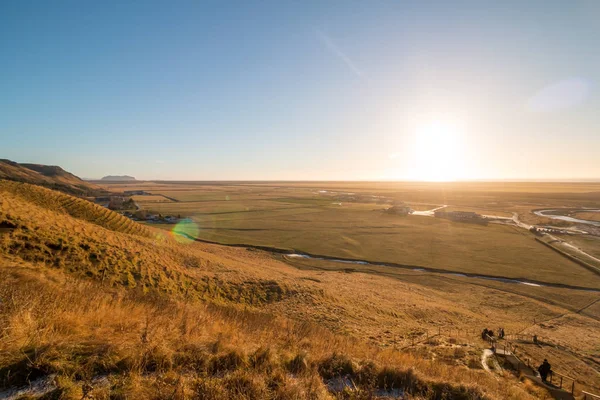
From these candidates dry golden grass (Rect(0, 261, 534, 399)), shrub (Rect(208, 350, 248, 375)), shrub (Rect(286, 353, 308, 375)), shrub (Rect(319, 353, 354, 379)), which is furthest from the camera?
shrub (Rect(319, 353, 354, 379))

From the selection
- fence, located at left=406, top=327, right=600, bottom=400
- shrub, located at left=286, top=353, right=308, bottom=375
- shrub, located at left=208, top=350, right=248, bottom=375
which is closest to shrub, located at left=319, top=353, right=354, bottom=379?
shrub, located at left=286, top=353, right=308, bottom=375

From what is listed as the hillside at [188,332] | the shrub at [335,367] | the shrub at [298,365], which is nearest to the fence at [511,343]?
the hillside at [188,332]

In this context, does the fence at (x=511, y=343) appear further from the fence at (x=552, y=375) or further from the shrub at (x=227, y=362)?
the shrub at (x=227, y=362)

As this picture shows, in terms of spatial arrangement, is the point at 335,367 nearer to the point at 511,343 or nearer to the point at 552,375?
the point at 552,375

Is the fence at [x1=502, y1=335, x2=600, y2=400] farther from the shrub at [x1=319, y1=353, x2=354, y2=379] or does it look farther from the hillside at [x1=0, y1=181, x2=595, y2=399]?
the shrub at [x1=319, y1=353, x2=354, y2=379]

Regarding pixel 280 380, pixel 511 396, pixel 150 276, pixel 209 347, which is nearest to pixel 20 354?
pixel 209 347

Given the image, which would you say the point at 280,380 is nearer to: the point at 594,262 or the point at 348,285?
the point at 348,285

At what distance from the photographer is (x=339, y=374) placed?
5691 mm

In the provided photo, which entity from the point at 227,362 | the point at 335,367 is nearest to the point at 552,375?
the point at 335,367

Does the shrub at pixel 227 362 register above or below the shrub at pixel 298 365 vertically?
above

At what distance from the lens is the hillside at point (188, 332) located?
4322 mm

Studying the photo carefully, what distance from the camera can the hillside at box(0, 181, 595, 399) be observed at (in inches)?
170

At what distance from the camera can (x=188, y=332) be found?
6801mm

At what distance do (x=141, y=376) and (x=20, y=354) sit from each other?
1.73 metres
